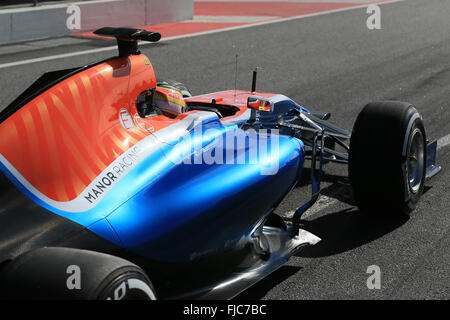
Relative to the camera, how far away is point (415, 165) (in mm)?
5270

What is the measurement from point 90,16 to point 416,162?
946cm

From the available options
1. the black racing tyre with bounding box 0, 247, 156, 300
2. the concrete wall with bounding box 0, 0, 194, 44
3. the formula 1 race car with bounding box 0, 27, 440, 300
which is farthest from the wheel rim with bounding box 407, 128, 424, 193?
the concrete wall with bounding box 0, 0, 194, 44

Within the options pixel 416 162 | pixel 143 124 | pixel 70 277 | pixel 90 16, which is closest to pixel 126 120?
pixel 143 124

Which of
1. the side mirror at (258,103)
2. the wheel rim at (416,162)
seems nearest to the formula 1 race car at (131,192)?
the side mirror at (258,103)

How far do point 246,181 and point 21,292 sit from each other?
1.55m

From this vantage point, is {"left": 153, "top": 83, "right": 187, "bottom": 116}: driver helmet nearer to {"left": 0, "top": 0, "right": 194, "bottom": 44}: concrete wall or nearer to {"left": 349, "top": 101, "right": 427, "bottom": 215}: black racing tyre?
{"left": 349, "top": 101, "right": 427, "bottom": 215}: black racing tyre

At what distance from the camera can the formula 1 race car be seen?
119 inches

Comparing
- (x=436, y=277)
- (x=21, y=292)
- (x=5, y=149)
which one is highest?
(x=5, y=149)

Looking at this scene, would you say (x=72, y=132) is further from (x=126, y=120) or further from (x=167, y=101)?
(x=167, y=101)

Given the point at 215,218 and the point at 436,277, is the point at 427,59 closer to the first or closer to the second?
the point at 436,277

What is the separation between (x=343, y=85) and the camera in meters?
9.74

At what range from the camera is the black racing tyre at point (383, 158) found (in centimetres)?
485

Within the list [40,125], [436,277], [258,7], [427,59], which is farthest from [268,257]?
[258,7]

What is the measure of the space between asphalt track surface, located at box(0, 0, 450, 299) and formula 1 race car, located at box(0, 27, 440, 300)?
373mm
